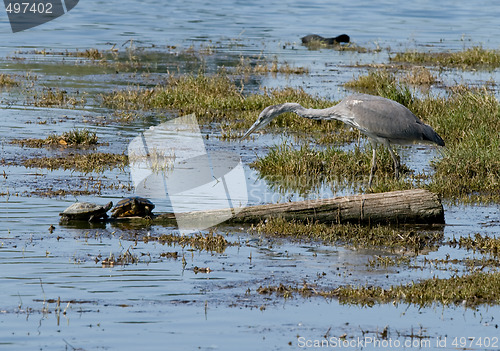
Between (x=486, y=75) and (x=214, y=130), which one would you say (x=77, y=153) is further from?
(x=486, y=75)

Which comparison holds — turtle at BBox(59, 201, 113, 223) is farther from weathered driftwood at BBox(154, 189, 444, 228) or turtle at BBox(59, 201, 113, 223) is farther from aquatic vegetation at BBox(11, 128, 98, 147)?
aquatic vegetation at BBox(11, 128, 98, 147)

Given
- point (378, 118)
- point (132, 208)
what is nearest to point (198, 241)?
point (132, 208)

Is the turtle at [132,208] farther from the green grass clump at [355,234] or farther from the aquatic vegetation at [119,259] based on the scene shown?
the aquatic vegetation at [119,259]

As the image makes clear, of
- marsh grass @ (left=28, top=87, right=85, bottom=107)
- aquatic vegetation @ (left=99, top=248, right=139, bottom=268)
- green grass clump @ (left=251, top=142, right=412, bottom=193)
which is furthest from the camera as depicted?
marsh grass @ (left=28, top=87, right=85, bottom=107)

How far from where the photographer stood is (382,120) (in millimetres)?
12680

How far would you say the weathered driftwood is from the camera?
1071 cm

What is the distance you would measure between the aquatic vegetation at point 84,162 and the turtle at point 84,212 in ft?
9.94

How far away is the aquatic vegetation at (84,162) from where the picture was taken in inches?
552

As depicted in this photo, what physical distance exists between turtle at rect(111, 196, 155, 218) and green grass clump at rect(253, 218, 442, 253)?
1.43 meters

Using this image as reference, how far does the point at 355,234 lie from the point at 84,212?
3.25 meters

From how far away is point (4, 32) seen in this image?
118 feet

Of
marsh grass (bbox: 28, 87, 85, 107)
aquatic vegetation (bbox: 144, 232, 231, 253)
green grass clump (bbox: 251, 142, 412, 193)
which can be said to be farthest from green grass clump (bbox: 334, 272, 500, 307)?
marsh grass (bbox: 28, 87, 85, 107)

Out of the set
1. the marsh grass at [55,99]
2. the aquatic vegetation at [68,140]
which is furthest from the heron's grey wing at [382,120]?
the marsh grass at [55,99]

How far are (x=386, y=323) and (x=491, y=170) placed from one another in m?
6.44
